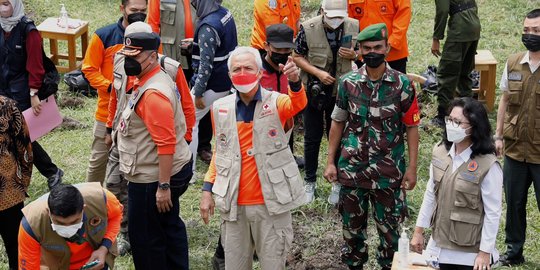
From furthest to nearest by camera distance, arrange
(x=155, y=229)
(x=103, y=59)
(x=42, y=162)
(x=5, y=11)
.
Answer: (x=42, y=162), (x=5, y=11), (x=103, y=59), (x=155, y=229)

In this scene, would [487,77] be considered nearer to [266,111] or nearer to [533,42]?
[533,42]

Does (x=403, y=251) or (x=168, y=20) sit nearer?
(x=403, y=251)

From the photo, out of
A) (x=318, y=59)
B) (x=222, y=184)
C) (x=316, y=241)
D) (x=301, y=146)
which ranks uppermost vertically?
(x=318, y=59)

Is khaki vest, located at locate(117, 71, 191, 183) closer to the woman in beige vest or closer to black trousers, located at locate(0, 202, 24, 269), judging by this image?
black trousers, located at locate(0, 202, 24, 269)

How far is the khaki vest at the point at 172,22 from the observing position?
8.07m

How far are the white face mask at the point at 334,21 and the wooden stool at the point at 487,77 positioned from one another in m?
2.93

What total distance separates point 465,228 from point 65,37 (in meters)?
6.87

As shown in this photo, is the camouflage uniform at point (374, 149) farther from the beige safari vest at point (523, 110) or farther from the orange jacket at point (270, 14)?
the orange jacket at point (270, 14)

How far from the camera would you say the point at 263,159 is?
5863 millimetres

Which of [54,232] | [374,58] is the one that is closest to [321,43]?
[374,58]

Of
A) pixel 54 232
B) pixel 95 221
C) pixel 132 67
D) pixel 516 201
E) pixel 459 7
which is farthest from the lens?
pixel 459 7

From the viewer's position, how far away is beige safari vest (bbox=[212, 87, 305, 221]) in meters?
5.86

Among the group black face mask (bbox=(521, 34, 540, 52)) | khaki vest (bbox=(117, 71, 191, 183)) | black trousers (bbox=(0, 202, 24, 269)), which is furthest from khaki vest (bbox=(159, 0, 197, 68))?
black face mask (bbox=(521, 34, 540, 52))

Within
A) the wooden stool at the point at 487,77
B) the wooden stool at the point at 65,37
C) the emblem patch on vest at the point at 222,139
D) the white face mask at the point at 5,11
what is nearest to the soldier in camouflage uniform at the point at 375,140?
the emblem patch on vest at the point at 222,139
